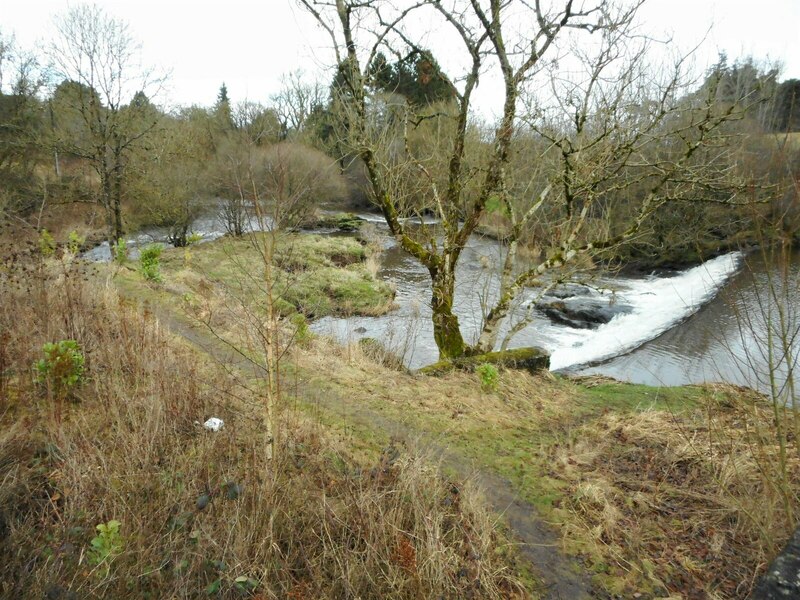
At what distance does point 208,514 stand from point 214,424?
105 centimetres

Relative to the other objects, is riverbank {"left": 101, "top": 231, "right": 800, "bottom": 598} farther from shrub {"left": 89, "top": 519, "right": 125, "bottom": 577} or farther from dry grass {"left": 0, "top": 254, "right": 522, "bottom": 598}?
shrub {"left": 89, "top": 519, "right": 125, "bottom": 577}

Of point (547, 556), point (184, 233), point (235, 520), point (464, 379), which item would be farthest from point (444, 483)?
point (184, 233)

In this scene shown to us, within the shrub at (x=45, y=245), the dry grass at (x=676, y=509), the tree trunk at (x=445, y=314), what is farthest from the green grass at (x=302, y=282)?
the dry grass at (x=676, y=509)

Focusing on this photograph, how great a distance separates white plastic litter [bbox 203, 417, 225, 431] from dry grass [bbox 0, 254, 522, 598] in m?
0.07

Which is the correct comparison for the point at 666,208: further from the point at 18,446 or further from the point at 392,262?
the point at 18,446

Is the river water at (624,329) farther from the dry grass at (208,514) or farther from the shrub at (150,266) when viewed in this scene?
the dry grass at (208,514)

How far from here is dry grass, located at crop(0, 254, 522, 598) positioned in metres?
2.33

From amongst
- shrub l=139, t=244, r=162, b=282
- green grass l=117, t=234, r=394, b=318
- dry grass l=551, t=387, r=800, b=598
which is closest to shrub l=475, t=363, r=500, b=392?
dry grass l=551, t=387, r=800, b=598

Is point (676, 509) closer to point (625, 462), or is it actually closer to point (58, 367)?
point (625, 462)

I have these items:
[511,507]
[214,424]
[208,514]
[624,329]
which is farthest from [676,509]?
[624,329]

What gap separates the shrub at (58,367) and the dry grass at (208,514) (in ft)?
0.58

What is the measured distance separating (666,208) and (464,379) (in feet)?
48.4

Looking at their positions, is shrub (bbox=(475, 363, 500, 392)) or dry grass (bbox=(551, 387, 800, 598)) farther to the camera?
shrub (bbox=(475, 363, 500, 392))

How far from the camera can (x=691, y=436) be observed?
464cm
